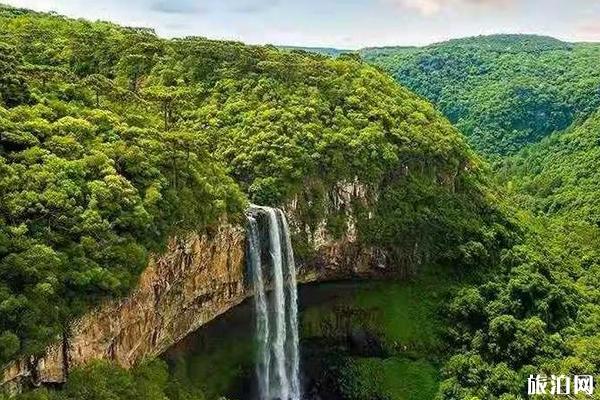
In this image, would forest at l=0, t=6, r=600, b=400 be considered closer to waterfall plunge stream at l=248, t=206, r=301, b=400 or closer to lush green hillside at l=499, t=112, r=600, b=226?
waterfall plunge stream at l=248, t=206, r=301, b=400

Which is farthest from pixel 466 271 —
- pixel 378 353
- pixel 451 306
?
pixel 378 353

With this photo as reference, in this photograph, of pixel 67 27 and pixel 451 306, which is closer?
pixel 451 306

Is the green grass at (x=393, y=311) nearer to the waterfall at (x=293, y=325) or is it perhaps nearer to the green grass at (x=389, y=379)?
the green grass at (x=389, y=379)

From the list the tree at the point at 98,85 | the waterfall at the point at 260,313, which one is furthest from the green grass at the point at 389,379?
the tree at the point at 98,85

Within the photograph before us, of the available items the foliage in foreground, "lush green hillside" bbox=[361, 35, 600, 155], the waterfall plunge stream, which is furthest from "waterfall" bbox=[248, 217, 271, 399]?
"lush green hillside" bbox=[361, 35, 600, 155]

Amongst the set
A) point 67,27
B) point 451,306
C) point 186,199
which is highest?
point 67,27

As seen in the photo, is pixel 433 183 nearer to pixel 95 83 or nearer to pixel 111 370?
pixel 95 83
